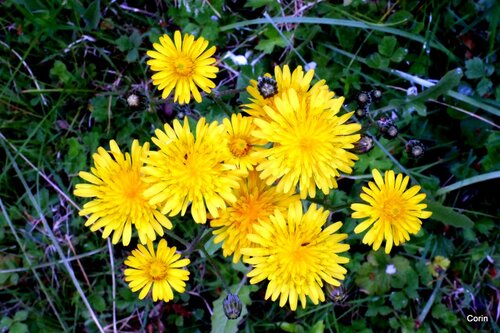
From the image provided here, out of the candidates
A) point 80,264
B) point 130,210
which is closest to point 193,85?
point 130,210

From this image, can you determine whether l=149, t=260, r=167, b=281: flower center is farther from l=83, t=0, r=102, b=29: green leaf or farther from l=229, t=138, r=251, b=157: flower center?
l=83, t=0, r=102, b=29: green leaf

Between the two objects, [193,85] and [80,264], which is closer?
[193,85]

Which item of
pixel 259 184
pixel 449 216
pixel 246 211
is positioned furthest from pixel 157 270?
pixel 449 216

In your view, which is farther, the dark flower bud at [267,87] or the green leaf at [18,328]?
the green leaf at [18,328]

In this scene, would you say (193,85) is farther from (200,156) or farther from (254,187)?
(254,187)

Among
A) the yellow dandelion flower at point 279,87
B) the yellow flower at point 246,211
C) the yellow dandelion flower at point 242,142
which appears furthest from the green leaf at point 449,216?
the yellow dandelion flower at point 242,142

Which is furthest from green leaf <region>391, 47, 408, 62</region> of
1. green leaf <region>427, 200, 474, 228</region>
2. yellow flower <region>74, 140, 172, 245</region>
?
yellow flower <region>74, 140, 172, 245</region>

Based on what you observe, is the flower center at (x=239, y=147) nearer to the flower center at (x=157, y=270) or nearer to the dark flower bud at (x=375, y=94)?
the flower center at (x=157, y=270)

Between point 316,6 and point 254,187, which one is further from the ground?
point 316,6
